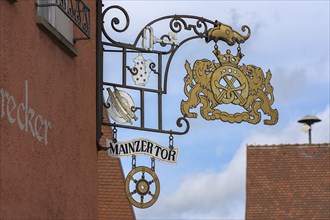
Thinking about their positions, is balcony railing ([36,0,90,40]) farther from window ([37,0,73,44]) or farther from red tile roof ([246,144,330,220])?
red tile roof ([246,144,330,220])

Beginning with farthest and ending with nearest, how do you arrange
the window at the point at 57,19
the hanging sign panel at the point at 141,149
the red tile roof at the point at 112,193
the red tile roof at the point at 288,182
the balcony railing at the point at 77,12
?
the red tile roof at the point at 288,182 < the red tile roof at the point at 112,193 < the hanging sign panel at the point at 141,149 < the window at the point at 57,19 < the balcony railing at the point at 77,12

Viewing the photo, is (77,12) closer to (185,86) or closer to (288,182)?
(185,86)

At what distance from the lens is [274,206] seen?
34.5 meters

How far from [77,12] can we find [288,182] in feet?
78.8

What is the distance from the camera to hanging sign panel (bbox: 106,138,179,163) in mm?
12656

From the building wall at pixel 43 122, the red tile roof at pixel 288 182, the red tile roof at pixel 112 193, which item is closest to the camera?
the building wall at pixel 43 122

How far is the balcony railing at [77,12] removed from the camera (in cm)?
1145

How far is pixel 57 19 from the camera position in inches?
481

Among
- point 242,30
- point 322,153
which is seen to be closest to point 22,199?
point 242,30

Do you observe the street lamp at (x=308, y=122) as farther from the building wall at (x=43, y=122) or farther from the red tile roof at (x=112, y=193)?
the building wall at (x=43, y=122)

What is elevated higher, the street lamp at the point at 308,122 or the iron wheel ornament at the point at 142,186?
the street lamp at the point at 308,122

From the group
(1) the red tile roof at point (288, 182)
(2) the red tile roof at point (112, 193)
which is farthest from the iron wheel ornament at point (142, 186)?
(1) the red tile roof at point (288, 182)

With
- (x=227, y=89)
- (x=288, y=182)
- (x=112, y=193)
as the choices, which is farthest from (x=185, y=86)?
(x=288, y=182)

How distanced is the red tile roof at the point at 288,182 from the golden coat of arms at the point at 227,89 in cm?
2107
